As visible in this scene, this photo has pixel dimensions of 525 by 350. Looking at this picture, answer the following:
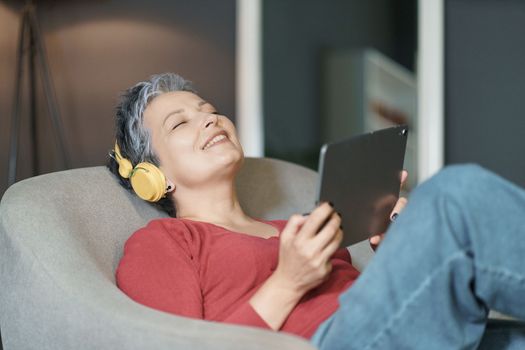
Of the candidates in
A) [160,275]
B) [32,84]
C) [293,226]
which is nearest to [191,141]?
[160,275]

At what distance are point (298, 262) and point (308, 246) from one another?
0.14 ft

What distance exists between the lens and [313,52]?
4.05m

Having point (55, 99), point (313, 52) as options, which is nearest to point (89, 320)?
point (55, 99)

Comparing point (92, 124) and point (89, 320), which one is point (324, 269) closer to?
point (89, 320)

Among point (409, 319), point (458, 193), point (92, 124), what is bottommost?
point (92, 124)

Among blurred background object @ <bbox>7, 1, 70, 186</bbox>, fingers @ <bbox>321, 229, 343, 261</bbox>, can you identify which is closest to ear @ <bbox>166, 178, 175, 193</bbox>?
fingers @ <bbox>321, 229, 343, 261</bbox>

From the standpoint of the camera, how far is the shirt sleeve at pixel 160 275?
138cm

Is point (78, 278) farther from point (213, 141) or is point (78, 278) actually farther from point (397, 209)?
point (397, 209)

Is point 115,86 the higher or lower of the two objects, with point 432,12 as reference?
lower

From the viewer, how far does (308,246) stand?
1274 mm

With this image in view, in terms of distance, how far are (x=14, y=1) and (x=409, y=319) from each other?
295 cm

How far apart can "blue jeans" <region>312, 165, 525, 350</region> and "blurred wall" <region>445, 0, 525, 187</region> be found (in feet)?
9.54

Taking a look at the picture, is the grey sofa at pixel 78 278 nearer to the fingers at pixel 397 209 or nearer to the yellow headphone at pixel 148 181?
the yellow headphone at pixel 148 181

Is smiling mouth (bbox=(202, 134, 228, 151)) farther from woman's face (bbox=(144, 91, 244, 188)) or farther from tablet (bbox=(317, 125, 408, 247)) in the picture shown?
tablet (bbox=(317, 125, 408, 247))
